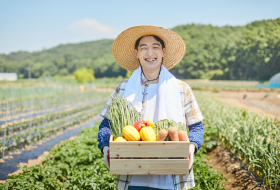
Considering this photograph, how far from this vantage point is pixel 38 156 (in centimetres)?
552

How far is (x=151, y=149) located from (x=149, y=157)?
7 cm

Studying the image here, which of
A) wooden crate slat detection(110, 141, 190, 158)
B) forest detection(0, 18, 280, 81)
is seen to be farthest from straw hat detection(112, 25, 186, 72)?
forest detection(0, 18, 280, 81)

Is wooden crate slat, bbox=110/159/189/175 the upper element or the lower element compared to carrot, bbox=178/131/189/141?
lower

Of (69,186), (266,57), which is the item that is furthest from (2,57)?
(266,57)

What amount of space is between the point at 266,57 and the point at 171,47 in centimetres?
3891

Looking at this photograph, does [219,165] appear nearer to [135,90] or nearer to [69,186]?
[69,186]

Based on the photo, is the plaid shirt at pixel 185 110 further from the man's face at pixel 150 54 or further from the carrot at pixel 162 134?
the carrot at pixel 162 134

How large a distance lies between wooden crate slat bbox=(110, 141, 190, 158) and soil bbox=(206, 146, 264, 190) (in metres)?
2.69

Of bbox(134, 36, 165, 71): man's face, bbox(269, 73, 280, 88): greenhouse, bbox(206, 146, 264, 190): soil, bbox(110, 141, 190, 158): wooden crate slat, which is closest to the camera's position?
bbox(110, 141, 190, 158): wooden crate slat

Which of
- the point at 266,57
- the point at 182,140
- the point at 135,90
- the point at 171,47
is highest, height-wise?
the point at 266,57

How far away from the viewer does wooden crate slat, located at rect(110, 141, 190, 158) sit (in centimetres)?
123

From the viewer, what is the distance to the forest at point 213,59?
35.0m

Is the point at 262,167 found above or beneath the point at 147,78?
beneath

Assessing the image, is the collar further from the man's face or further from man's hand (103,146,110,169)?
man's hand (103,146,110,169)
